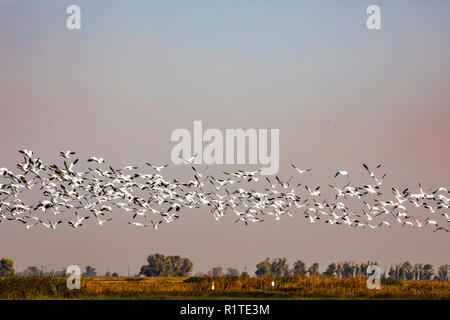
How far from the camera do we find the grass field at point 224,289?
2820 inches

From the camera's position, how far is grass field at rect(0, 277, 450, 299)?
7162 cm

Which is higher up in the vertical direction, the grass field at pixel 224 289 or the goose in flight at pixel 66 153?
the goose in flight at pixel 66 153

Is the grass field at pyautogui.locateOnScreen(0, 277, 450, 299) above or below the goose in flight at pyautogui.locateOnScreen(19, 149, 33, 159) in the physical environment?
below

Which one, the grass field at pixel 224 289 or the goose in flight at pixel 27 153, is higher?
the goose in flight at pixel 27 153

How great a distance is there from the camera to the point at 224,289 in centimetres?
7838

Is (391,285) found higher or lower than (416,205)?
lower

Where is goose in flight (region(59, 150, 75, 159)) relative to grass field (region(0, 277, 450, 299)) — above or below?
above
